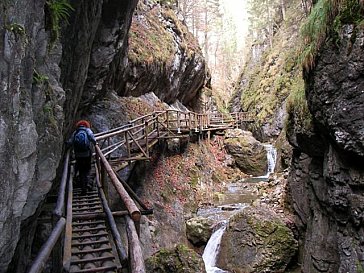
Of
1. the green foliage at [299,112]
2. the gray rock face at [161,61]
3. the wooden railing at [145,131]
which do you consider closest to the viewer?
the green foliage at [299,112]

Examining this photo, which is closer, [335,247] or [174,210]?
[335,247]

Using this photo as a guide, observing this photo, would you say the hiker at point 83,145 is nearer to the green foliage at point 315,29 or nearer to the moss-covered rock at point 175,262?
the moss-covered rock at point 175,262

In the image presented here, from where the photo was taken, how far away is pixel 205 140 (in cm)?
2139

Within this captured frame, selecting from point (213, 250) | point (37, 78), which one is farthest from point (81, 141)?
point (213, 250)

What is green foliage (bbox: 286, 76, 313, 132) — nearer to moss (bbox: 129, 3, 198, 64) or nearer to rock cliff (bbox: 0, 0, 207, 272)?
rock cliff (bbox: 0, 0, 207, 272)

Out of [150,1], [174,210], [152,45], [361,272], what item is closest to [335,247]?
[361,272]

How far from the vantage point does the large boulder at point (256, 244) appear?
9.25m

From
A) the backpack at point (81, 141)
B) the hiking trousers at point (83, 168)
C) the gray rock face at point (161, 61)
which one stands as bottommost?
the hiking trousers at point (83, 168)

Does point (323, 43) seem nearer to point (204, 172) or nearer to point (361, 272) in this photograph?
point (361, 272)

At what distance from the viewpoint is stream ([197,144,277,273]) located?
1055 cm

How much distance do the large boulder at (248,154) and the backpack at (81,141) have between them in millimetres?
15013

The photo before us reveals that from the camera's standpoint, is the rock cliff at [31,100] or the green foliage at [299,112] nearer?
the rock cliff at [31,100]

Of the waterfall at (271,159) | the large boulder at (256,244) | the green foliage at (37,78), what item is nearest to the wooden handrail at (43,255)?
the green foliage at (37,78)

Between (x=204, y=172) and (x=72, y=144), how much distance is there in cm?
1155
